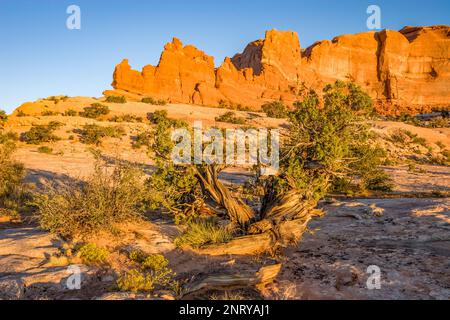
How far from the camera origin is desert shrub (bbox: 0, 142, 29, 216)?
11.3m

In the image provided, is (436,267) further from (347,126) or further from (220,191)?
(220,191)

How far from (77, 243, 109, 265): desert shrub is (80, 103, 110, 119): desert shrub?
2891cm

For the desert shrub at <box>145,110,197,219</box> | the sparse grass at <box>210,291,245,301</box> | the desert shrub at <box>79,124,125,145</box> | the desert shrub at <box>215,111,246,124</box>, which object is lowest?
the sparse grass at <box>210,291,245,301</box>

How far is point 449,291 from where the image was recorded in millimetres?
4922

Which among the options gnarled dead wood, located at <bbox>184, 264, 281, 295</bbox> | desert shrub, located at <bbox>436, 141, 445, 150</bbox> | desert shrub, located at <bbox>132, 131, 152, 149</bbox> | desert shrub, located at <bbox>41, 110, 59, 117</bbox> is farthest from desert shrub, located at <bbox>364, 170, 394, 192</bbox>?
desert shrub, located at <bbox>41, 110, 59, 117</bbox>

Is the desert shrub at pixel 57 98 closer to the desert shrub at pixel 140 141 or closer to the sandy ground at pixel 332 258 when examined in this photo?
the desert shrub at pixel 140 141

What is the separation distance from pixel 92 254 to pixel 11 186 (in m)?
8.60

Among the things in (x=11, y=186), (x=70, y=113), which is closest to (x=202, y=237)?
(x=11, y=186)

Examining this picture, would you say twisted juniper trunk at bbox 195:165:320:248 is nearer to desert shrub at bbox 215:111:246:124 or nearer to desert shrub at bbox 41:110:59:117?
desert shrub at bbox 215:111:246:124

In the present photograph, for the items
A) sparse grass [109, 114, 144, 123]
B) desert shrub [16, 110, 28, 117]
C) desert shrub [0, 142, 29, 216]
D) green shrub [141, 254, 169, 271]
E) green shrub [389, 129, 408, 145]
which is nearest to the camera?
green shrub [141, 254, 169, 271]

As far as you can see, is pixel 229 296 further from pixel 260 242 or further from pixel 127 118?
pixel 127 118

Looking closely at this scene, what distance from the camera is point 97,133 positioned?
83.0ft

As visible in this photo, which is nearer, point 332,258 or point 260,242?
point 332,258
